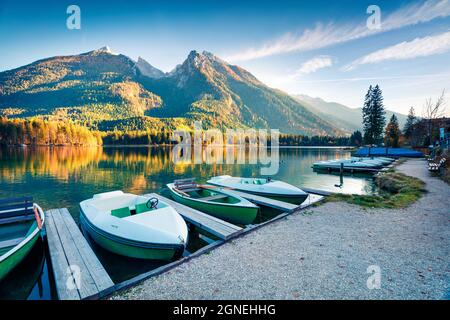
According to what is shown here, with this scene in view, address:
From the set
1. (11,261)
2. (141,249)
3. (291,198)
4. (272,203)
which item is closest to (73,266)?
(11,261)

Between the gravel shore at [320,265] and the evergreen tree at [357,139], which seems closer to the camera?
the gravel shore at [320,265]

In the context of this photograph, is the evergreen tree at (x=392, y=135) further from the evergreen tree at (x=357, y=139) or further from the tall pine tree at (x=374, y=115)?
the evergreen tree at (x=357, y=139)

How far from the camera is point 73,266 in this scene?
6336 mm

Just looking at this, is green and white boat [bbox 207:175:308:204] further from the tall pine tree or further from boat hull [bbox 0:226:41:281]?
the tall pine tree

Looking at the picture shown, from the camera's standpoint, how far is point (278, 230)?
359 inches

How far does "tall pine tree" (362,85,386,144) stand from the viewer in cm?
6912

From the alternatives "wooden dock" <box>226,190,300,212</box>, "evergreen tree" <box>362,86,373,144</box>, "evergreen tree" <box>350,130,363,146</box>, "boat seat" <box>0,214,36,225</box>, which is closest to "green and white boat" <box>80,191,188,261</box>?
"boat seat" <box>0,214,36,225</box>

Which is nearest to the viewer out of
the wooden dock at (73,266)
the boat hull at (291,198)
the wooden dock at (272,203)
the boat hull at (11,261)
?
the wooden dock at (73,266)

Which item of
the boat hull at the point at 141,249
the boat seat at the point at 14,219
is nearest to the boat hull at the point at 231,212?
the boat hull at the point at 141,249

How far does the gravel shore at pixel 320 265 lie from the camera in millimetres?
5047

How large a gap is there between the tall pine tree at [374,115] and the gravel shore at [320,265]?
72.0 metres

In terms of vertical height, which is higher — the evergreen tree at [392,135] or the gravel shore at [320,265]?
the evergreen tree at [392,135]
